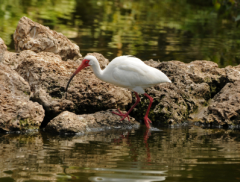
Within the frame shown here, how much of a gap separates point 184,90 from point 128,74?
1.75 meters

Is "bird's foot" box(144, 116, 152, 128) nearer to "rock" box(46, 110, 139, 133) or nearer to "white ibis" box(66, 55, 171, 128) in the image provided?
"white ibis" box(66, 55, 171, 128)

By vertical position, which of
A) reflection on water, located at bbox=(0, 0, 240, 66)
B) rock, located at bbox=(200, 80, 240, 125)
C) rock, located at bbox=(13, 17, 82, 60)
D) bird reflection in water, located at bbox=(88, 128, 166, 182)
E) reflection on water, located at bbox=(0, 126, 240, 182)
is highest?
reflection on water, located at bbox=(0, 0, 240, 66)

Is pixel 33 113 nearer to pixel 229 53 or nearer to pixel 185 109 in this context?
pixel 185 109

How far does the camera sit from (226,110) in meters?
9.29

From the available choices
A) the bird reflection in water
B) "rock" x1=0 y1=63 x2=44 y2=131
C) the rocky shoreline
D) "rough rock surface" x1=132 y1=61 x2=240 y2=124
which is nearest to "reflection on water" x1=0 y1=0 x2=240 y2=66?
"rough rock surface" x1=132 y1=61 x2=240 y2=124

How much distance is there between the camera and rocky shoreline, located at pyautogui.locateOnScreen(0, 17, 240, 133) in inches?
333

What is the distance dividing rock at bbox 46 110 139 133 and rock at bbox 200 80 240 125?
1647 mm

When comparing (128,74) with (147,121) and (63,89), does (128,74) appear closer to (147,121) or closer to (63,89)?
(147,121)

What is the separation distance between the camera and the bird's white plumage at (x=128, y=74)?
908cm

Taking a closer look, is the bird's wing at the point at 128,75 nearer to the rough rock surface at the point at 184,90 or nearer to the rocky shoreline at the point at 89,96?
the rocky shoreline at the point at 89,96

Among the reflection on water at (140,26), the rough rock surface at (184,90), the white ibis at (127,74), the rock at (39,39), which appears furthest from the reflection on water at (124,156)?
the reflection on water at (140,26)

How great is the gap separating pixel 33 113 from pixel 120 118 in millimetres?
1841

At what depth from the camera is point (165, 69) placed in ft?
33.8

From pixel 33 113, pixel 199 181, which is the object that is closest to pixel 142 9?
pixel 33 113
